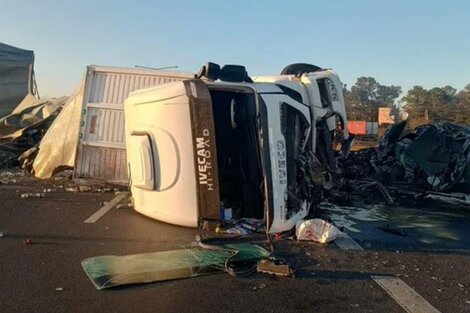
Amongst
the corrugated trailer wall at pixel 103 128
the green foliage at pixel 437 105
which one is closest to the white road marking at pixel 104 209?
the corrugated trailer wall at pixel 103 128

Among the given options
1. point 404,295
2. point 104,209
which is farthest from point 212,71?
point 404,295

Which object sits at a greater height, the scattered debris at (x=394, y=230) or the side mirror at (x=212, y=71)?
the side mirror at (x=212, y=71)

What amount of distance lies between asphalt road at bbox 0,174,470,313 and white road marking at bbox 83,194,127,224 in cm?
11

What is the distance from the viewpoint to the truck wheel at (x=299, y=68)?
8703mm

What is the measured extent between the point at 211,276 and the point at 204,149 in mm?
1979

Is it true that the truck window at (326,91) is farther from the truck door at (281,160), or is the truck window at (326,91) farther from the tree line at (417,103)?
the tree line at (417,103)

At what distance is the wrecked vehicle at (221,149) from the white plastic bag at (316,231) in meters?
0.28

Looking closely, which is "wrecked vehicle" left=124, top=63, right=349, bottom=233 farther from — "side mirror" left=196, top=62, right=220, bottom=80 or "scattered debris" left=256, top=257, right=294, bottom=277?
"scattered debris" left=256, top=257, right=294, bottom=277

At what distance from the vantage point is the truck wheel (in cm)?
870

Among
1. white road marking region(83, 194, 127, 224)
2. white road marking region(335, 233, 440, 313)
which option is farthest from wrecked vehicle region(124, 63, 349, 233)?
white road marking region(335, 233, 440, 313)

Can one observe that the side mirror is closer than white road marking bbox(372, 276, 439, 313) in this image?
No

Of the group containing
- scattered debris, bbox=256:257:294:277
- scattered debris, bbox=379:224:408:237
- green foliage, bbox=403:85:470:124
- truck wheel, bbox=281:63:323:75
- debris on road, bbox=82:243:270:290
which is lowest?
scattered debris, bbox=379:224:408:237

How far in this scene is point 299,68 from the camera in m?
8.80

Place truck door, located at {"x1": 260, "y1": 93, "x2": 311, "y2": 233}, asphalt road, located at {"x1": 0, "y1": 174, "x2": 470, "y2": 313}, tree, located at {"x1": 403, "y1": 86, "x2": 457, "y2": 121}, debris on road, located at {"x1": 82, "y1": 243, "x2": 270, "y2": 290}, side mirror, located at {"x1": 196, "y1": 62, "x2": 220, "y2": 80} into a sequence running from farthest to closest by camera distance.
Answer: tree, located at {"x1": 403, "y1": 86, "x2": 457, "y2": 121} → side mirror, located at {"x1": 196, "y1": 62, "x2": 220, "y2": 80} → truck door, located at {"x1": 260, "y1": 93, "x2": 311, "y2": 233} → debris on road, located at {"x1": 82, "y1": 243, "x2": 270, "y2": 290} → asphalt road, located at {"x1": 0, "y1": 174, "x2": 470, "y2": 313}
